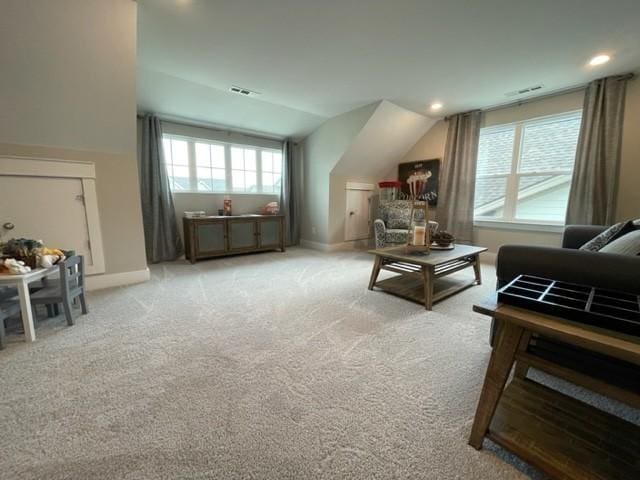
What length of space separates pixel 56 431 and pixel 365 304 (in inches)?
76.7

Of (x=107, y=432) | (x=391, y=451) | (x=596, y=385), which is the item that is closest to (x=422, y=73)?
(x=596, y=385)

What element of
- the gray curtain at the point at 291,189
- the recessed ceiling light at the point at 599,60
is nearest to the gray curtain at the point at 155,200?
the gray curtain at the point at 291,189

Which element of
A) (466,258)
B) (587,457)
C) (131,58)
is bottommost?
(587,457)

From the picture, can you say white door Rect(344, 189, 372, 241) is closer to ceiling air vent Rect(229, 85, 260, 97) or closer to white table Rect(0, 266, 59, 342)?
ceiling air vent Rect(229, 85, 260, 97)

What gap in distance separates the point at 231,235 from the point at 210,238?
318mm

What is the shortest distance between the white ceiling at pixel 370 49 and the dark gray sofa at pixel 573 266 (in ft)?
5.89

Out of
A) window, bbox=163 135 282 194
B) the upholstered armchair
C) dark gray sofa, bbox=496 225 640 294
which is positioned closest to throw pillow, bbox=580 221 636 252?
dark gray sofa, bbox=496 225 640 294

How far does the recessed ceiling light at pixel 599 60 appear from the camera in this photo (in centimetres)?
246

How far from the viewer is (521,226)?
143 inches

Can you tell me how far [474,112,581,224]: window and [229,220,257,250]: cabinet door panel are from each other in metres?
3.63

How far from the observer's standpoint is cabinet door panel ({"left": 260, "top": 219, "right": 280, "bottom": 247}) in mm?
4312

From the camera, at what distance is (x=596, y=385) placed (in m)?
0.74

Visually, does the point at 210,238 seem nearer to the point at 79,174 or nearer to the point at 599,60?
the point at 79,174

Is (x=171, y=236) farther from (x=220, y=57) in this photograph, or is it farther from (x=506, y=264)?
(x=506, y=264)
